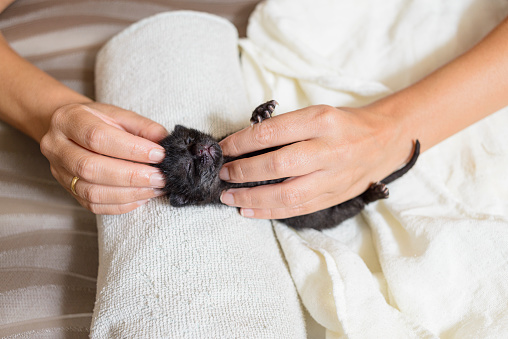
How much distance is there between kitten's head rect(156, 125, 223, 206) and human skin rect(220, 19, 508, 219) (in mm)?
75

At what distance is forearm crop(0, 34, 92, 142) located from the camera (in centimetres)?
133

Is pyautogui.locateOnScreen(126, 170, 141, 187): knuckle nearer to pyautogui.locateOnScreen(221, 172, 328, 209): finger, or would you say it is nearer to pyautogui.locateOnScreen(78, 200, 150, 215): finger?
pyautogui.locateOnScreen(78, 200, 150, 215): finger

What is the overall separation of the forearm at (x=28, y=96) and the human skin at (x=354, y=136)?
628 mm

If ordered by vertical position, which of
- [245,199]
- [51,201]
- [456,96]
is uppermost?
[456,96]

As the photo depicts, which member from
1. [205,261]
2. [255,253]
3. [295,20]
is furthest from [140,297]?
[295,20]

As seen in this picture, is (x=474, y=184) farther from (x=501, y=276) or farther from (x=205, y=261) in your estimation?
(x=205, y=261)

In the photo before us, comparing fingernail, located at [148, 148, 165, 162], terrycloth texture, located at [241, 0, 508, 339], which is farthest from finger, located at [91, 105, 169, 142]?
terrycloth texture, located at [241, 0, 508, 339]

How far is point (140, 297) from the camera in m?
1.00

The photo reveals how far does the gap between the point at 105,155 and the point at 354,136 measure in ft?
2.50

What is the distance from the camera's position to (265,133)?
3.68 ft

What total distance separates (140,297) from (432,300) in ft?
2.75

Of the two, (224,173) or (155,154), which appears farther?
(224,173)

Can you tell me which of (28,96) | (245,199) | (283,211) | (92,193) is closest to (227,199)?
(245,199)

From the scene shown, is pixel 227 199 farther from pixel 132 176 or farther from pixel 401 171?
pixel 401 171
